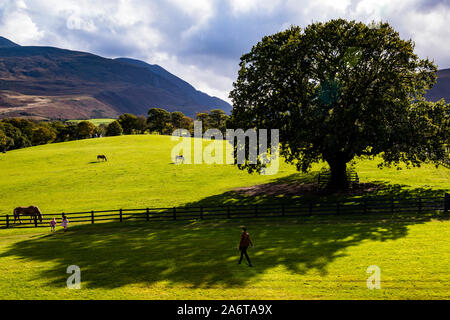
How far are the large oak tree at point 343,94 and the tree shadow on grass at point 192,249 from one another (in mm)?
9446

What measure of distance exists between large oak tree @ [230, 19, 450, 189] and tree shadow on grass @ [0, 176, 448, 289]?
9.45 meters

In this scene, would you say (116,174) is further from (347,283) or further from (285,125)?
(347,283)

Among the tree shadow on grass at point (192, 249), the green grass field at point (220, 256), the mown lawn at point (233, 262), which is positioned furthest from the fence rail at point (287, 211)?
Answer: the mown lawn at point (233, 262)

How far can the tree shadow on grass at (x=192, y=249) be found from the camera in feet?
47.2

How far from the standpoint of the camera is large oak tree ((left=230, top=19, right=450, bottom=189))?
2866cm

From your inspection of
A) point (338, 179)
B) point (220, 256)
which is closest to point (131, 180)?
point (338, 179)

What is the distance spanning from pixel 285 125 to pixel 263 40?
35.2 feet

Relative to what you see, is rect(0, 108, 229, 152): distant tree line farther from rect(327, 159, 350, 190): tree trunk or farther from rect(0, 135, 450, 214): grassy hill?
rect(327, 159, 350, 190): tree trunk

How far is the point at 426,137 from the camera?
102 ft

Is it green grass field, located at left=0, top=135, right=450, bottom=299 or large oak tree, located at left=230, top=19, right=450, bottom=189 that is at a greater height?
large oak tree, located at left=230, top=19, right=450, bottom=189

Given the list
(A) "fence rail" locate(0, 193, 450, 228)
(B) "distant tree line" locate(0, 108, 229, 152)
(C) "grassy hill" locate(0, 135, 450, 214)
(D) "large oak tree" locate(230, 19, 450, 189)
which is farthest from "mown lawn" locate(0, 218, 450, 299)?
(B) "distant tree line" locate(0, 108, 229, 152)

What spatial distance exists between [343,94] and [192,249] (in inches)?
922

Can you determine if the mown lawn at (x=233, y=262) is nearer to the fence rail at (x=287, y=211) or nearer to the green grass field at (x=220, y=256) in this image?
the green grass field at (x=220, y=256)
